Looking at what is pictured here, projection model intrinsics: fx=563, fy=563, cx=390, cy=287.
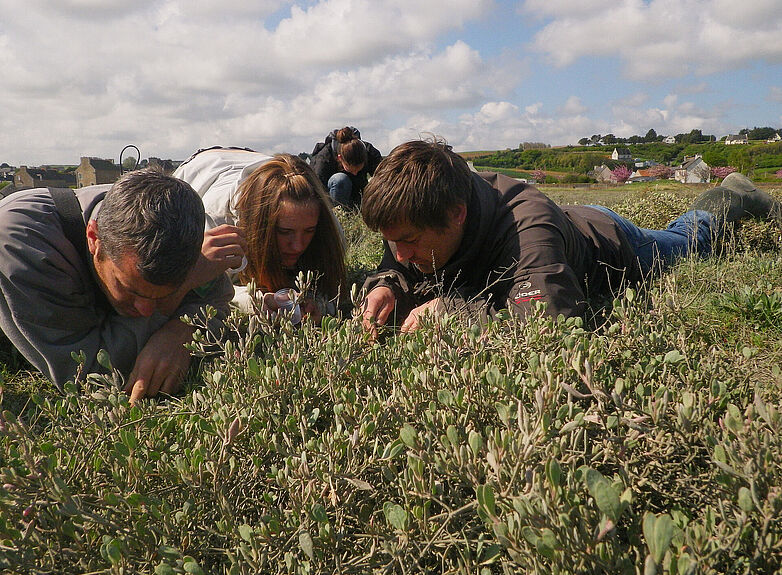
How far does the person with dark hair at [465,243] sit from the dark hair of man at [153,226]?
0.83 meters

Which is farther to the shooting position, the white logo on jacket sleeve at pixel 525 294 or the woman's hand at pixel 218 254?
the woman's hand at pixel 218 254

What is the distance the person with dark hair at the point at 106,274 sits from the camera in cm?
235

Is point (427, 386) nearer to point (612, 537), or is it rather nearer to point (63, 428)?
point (612, 537)

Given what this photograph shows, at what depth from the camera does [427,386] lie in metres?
1.71

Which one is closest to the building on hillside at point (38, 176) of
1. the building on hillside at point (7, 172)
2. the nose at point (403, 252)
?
the building on hillside at point (7, 172)

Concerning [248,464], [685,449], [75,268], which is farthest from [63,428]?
[685,449]

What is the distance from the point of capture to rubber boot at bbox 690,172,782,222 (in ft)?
16.2

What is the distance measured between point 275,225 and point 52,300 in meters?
1.35

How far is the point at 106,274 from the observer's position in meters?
2.50

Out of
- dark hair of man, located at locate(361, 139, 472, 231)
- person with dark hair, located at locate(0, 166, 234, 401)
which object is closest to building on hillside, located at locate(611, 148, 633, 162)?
dark hair of man, located at locate(361, 139, 472, 231)

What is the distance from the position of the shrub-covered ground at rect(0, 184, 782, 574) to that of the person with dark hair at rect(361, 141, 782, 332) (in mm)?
698

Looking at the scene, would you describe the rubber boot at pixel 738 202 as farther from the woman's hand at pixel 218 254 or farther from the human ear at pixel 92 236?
the human ear at pixel 92 236

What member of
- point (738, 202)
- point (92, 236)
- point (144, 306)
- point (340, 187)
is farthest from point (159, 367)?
point (340, 187)

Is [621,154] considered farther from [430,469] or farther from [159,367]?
[430,469]
